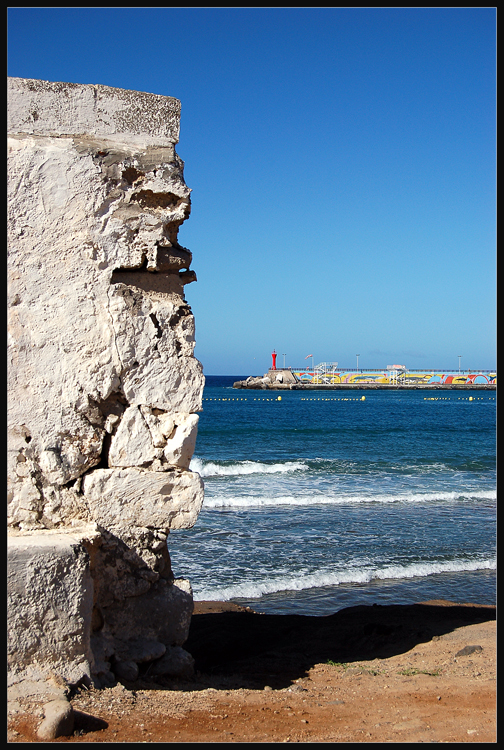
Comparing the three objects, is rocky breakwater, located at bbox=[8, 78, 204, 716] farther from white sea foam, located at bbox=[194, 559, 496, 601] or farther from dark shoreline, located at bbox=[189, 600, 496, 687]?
white sea foam, located at bbox=[194, 559, 496, 601]

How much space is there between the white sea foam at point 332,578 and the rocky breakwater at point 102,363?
3.11 meters

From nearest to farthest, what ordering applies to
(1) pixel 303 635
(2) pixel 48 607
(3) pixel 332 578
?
(2) pixel 48 607, (1) pixel 303 635, (3) pixel 332 578

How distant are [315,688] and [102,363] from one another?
92.3 inches

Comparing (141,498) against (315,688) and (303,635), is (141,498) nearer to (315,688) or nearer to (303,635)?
(315,688)

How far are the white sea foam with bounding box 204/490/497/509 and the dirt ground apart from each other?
19.1 feet

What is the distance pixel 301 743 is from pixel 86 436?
6.17 ft

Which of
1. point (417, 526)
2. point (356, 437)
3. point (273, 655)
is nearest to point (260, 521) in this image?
point (417, 526)

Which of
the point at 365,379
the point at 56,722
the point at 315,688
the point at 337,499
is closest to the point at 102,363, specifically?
the point at 56,722

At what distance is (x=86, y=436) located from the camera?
10.8ft

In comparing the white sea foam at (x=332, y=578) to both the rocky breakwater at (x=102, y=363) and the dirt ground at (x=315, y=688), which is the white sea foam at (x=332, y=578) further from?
the rocky breakwater at (x=102, y=363)

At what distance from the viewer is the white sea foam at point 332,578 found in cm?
645

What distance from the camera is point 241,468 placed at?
17.0 meters

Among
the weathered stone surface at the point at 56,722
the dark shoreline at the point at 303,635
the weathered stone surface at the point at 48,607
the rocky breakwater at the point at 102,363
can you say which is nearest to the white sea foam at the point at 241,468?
the dark shoreline at the point at 303,635

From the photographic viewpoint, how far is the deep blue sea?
266 inches
